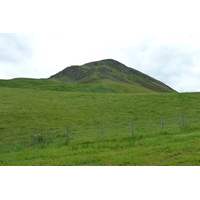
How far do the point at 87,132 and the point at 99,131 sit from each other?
160cm

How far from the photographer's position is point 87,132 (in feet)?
82.3

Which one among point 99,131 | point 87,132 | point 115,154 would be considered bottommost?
point 115,154

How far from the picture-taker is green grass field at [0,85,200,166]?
14.2 meters

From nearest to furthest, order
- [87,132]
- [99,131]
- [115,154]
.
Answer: [115,154]
[87,132]
[99,131]

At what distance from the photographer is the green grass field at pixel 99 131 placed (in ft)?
46.6

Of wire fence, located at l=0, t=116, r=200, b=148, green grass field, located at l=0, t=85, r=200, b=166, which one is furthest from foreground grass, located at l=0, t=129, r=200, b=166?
wire fence, located at l=0, t=116, r=200, b=148

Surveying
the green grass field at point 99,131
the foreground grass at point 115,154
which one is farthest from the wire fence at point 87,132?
the foreground grass at point 115,154

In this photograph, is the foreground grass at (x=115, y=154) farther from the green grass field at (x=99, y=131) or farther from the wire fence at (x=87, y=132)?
the wire fence at (x=87, y=132)

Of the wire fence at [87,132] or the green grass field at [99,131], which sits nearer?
the green grass field at [99,131]

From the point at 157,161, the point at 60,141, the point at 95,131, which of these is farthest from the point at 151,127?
the point at 157,161

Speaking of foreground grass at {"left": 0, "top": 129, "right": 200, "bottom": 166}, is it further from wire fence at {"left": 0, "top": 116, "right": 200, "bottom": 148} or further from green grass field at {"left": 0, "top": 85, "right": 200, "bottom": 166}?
wire fence at {"left": 0, "top": 116, "right": 200, "bottom": 148}

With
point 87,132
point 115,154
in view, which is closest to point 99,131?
point 87,132

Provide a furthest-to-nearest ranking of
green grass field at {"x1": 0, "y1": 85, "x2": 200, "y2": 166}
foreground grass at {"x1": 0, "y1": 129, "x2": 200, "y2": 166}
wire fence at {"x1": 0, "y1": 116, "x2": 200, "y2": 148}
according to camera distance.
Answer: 1. wire fence at {"x1": 0, "y1": 116, "x2": 200, "y2": 148}
2. green grass field at {"x1": 0, "y1": 85, "x2": 200, "y2": 166}
3. foreground grass at {"x1": 0, "y1": 129, "x2": 200, "y2": 166}

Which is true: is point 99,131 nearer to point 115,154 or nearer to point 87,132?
point 87,132
